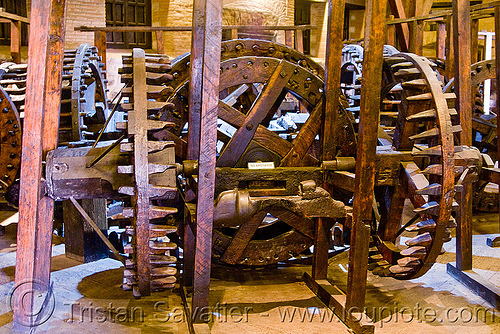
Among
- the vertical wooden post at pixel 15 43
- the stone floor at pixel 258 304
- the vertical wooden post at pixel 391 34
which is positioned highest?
the vertical wooden post at pixel 391 34

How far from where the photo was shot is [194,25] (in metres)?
3.36

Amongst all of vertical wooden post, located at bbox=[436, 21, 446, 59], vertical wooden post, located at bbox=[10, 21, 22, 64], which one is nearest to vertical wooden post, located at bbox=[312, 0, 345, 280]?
vertical wooden post, located at bbox=[436, 21, 446, 59]

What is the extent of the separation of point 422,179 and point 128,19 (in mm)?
9977

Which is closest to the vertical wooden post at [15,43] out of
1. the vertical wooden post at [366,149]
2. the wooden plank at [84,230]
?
the wooden plank at [84,230]

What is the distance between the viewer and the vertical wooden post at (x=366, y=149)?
2961 mm

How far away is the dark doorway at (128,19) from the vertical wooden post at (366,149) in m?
9.70

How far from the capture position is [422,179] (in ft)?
12.5

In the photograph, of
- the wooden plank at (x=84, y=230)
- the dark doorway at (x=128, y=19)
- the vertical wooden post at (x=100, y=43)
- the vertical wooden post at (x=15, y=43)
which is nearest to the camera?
the wooden plank at (x=84, y=230)

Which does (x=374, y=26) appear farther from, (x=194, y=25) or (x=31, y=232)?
(x=31, y=232)

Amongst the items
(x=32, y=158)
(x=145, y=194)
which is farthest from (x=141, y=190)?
(x=32, y=158)

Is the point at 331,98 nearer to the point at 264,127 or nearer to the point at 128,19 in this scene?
the point at 264,127

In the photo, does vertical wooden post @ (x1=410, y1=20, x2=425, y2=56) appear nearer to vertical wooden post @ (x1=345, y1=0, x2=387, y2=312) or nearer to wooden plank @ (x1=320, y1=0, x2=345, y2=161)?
wooden plank @ (x1=320, y1=0, x2=345, y2=161)

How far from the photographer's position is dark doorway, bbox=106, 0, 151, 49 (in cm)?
1178

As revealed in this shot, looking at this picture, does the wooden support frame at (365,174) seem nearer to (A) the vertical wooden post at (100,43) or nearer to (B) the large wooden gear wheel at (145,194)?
(B) the large wooden gear wheel at (145,194)
